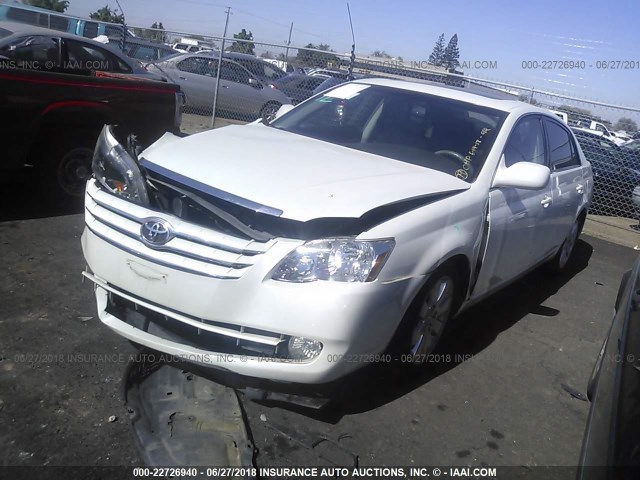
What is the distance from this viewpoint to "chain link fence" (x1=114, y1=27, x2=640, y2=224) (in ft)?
34.6

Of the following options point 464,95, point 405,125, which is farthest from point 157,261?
point 464,95

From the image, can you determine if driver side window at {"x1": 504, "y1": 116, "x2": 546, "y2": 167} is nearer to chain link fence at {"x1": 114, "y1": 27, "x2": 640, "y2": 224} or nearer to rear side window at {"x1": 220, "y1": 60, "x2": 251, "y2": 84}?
chain link fence at {"x1": 114, "y1": 27, "x2": 640, "y2": 224}

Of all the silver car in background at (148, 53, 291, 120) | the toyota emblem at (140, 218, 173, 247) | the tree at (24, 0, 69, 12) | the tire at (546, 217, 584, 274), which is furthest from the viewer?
the tree at (24, 0, 69, 12)

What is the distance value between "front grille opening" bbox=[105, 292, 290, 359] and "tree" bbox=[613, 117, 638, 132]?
10010 millimetres

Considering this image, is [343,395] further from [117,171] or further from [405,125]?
[405,125]

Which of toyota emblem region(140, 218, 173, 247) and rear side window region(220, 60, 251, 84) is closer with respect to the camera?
toyota emblem region(140, 218, 173, 247)

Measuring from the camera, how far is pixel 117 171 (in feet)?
10.9

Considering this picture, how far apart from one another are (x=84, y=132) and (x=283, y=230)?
11.3 ft

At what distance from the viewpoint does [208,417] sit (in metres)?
2.84

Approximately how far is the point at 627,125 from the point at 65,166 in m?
10.0

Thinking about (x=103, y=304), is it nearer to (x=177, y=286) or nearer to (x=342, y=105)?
(x=177, y=286)

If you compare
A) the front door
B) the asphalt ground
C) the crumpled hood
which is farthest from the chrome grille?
the front door

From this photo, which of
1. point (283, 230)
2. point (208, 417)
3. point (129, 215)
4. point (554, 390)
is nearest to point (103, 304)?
point (129, 215)

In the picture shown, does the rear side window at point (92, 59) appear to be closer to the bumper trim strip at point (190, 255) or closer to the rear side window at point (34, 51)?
the rear side window at point (34, 51)
